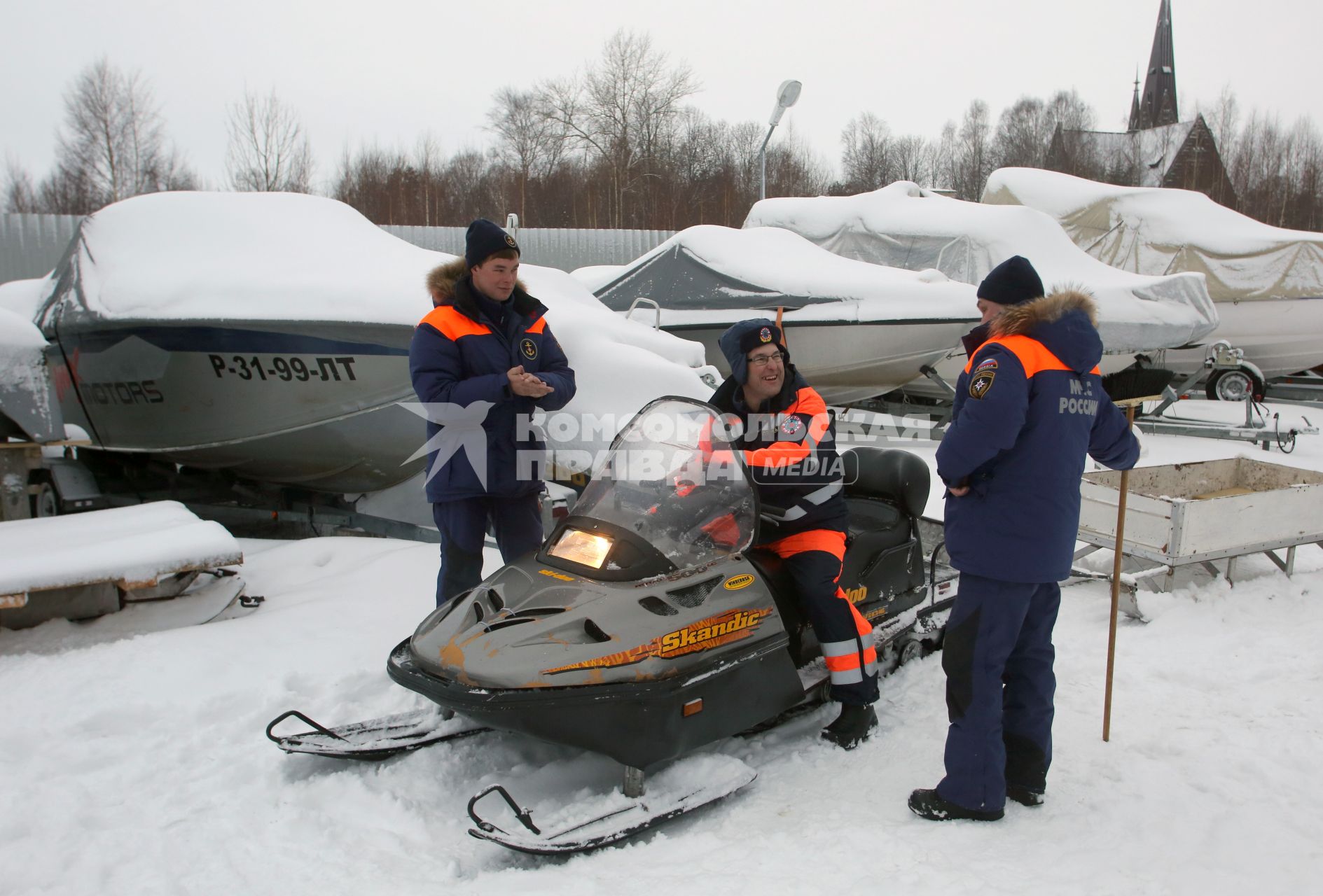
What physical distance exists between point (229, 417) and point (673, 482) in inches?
139

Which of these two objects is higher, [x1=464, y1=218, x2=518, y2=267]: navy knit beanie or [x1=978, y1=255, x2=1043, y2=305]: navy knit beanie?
[x1=464, y1=218, x2=518, y2=267]: navy knit beanie

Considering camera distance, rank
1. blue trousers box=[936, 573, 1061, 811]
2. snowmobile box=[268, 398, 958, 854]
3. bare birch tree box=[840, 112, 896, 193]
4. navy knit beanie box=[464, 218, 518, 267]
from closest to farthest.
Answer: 1. snowmobile box=[268, 398, 958, 854]
2. blue trousers box=[936, 573, 1061, 811]
3. navy knit beanie box=[464, 218, 518, 267]
4. bare birch tree box=[840, 112, 896, 193]

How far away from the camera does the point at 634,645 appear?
79.7 inches

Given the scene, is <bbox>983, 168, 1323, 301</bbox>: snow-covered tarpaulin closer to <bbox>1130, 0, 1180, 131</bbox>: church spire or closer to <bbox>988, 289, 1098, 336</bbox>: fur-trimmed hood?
<bbox>988, 289, 1098, 336</bbox>: fur-trimmed hood

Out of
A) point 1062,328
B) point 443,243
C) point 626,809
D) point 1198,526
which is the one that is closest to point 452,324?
point 626,809

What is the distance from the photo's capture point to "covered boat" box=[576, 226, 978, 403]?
727cm

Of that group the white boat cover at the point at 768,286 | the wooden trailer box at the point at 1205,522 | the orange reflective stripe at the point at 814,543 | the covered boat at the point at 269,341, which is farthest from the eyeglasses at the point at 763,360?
the white boat cover at the point at 768,286

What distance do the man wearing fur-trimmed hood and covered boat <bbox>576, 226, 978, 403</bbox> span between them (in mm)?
5168

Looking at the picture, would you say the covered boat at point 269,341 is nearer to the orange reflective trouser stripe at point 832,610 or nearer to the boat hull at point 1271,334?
the orange reflective trouser stripe at point 832,610

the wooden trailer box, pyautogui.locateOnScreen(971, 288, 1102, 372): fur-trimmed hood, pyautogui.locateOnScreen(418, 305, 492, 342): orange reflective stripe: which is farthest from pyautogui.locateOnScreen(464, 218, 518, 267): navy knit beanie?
the wooden trailer box

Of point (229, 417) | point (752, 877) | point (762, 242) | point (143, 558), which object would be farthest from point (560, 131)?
point (752, 877)

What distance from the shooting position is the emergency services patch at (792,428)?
2.37m

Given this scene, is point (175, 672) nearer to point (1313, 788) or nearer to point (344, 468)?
point (344, 468)

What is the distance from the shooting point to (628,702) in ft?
6.53
